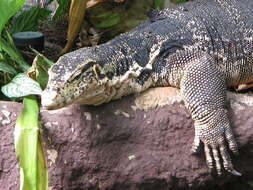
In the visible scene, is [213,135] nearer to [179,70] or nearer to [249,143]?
[249,143]

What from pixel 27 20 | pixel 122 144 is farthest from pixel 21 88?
pixel 27 20

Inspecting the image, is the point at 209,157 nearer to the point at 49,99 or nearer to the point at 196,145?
the point at 196,145

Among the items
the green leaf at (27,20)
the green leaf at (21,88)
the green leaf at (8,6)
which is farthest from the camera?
the green leaf at (27,20)

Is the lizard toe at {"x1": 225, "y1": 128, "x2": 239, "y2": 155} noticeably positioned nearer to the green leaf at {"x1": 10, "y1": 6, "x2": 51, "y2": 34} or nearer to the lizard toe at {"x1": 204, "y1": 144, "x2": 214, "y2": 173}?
the lizard toe at {"x1": 204, "y1": 144, "x2": 214, "y2": 173}

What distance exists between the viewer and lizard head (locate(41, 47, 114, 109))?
268 cm

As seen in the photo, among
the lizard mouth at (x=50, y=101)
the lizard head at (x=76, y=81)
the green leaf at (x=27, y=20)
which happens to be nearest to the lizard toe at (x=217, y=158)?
the lizard head at (x=76, y=81)

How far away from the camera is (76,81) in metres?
2.75

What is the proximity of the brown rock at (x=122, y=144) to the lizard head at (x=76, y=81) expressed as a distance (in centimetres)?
19

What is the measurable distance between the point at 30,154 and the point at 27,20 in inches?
80.4

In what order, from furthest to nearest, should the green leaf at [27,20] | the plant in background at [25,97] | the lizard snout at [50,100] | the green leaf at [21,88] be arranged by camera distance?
the green leaf at [27,20]
the green leaf at [21,88]
the plant in background at [25,97]
the lizard snout at [50,100]

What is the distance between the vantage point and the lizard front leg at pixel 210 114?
2959mm

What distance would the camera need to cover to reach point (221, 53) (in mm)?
3383

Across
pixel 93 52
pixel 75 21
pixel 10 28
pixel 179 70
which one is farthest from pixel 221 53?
pixel 10 28

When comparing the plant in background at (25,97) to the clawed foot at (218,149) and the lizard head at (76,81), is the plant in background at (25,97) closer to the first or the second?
the lizard head at (76,81)
